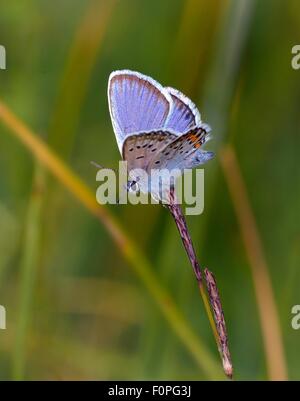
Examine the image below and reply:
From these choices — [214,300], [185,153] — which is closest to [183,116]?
[185,153]

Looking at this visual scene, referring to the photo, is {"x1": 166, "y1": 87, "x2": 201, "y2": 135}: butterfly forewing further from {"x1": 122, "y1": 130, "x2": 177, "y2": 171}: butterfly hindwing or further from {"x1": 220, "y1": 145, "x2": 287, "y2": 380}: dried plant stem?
{"x1": 220, "y1": 145, "x2": 287, "y2": 380}: dried plant stem

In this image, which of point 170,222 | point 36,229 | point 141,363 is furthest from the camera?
point 170,222

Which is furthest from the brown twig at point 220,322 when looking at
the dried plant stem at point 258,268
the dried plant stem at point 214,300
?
the dried plant stem at point 258,268

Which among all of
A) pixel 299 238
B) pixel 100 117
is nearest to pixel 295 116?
pixel 299 238

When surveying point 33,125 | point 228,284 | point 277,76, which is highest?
point 277,76

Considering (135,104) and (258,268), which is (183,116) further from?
(258,268)

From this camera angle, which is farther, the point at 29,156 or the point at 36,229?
the point at 29,156

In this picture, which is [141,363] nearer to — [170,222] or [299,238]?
Answer: [170,222]
